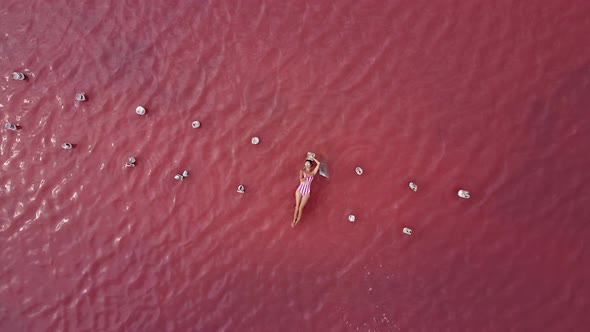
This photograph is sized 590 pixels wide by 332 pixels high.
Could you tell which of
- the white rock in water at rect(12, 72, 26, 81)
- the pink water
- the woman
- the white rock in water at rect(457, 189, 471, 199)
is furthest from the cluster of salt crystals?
the white rock in water at rect(457, 189, 471, 199)

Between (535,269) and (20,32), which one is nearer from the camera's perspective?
(535,269)

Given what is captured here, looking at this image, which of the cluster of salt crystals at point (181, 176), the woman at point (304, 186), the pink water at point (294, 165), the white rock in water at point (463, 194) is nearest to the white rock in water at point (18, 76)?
the pink water at point (294, 165)

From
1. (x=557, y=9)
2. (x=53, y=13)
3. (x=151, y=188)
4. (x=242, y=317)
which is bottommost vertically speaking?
(x=242, y=317)

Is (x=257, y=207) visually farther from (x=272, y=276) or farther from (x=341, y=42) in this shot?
(x=341, y=42)

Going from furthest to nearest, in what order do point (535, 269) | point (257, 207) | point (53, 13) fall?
point (53, 13)
point (257, 207)
point (535, 269)

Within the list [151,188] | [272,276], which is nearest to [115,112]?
[151,188]

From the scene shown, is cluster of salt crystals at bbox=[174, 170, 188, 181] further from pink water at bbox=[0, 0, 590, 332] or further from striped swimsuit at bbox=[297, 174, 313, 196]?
striped swimsuit at bbox=[297, 174, 313, 196]

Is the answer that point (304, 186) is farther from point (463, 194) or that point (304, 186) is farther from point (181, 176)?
point (463, 194)

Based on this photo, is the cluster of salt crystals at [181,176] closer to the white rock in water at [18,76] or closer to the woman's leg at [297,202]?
the woman's leg at [297,202]
